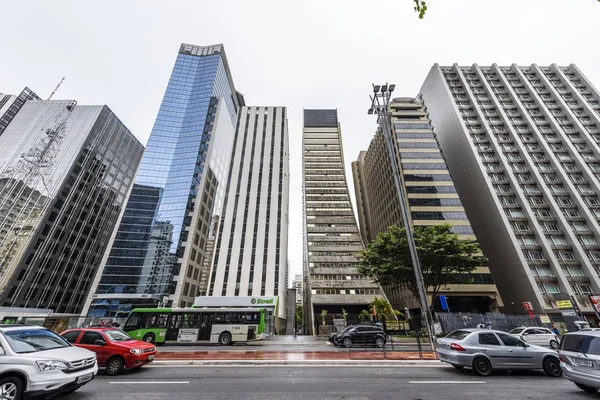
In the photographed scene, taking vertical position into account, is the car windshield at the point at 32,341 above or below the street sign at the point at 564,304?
below

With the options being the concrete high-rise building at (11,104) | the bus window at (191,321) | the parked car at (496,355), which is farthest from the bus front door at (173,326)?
the concrete high-rise building at (11,104)

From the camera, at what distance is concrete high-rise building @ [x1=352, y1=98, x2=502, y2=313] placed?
42.9m

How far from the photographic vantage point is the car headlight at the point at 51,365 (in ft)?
18.9

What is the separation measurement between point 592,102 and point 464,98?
2707 cm

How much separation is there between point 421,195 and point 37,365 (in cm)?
5400

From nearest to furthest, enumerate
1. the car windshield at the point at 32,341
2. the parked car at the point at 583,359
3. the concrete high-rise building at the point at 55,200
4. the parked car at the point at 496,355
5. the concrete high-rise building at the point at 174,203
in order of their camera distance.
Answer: the car windshield at the point at 32,341, the parked car at the point at 583,359, the parked car at the point at 496,355, the concrete high-rise building at the point at 55,200, the concrete high-rise building at the point at 174,203

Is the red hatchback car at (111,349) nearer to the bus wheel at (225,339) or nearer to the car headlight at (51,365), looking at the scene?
the car headlight at (51,365)

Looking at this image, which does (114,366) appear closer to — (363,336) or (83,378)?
(83,378)

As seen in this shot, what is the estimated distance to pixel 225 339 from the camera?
2150 centimetres

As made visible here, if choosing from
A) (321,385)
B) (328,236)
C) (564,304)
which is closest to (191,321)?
(321,385)

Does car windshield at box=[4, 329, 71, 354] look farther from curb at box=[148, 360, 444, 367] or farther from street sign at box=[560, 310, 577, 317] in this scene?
street sign at box=[560, 310, 577, 317]

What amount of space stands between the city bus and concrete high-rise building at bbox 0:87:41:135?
91.8 m

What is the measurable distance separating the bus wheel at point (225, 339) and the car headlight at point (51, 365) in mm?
17155

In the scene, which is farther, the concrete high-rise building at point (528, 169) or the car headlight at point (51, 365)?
the concrete high-rise building at point (528, 169)
